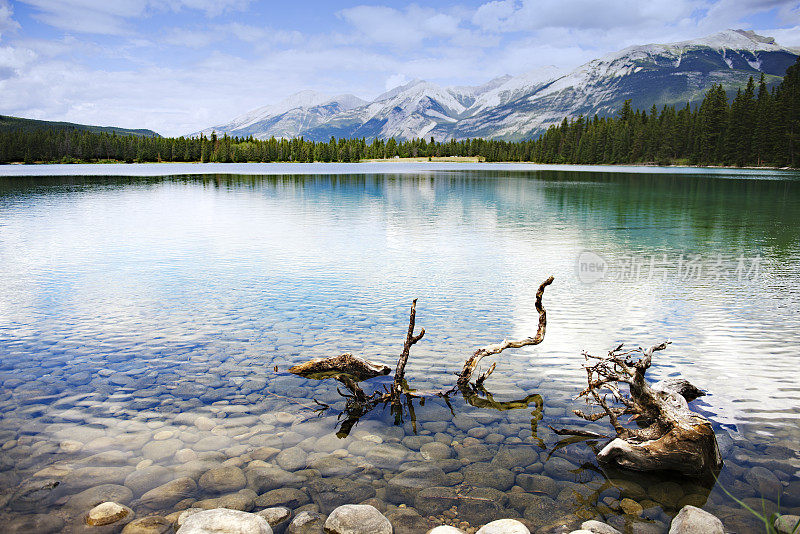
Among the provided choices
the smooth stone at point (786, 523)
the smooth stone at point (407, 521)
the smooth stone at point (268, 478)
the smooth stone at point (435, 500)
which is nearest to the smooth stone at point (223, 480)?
the smooth stone at point (268, 478)

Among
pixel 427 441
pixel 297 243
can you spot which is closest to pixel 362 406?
pixel 427 441

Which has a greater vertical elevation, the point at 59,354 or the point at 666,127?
the point at 666,127

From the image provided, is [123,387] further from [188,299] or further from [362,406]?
[188,299]

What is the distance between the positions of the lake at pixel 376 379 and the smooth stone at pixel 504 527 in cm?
55

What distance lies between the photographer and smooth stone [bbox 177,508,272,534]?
6980 mm

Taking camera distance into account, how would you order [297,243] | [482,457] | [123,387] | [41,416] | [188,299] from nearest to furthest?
1. [482,457]
2. [41,416]
3. [123,387]
4. [188,299]
5. [297,243]

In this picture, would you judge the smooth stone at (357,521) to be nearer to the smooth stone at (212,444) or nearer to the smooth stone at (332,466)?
the smooth stone at (332,466)

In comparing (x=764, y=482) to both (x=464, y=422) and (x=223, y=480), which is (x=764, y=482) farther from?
(x=223, y=480)

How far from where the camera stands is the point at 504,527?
7.32m

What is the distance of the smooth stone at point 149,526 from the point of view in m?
7.53

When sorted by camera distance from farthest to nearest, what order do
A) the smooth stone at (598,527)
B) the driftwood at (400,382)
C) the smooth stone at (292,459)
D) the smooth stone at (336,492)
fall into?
1. the driftwood at (400,382)
2. the smooth stone at (292,459)
3. the smooth stone at (336,492)
4. the smooth stone at (598,527)

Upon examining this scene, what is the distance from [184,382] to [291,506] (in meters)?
5.93

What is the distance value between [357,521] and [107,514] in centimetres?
381

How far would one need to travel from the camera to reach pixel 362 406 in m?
11.8
